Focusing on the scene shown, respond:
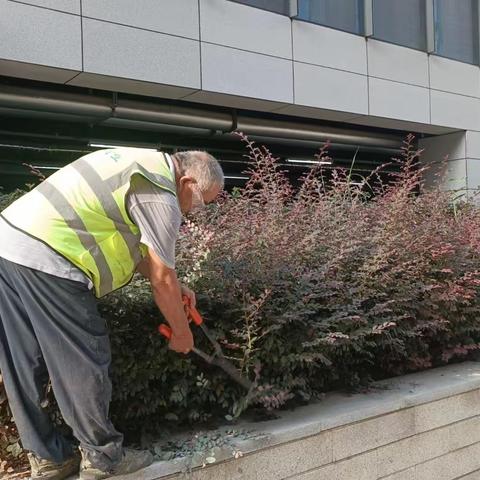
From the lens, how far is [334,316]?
10.2 feet

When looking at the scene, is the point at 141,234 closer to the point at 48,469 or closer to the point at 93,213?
the point at 93,213

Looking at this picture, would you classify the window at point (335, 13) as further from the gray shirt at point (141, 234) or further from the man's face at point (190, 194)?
the gray shirt at point (141, 234)

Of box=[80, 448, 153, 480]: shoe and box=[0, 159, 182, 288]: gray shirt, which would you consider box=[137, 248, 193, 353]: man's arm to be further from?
box=[80, 448, 153, 480]: shoe

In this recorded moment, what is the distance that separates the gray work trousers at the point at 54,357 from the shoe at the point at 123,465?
0.03m

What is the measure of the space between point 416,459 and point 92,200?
2479 mm

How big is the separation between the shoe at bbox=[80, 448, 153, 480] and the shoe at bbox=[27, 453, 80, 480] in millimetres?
77

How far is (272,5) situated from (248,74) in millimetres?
1486

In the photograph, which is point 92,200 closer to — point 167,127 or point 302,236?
point 302,236

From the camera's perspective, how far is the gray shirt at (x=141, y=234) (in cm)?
213

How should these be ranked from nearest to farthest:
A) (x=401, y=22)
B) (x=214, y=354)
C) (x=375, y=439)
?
(x=214, y=354) → (x=375, y=439) → (x=401, y=22)

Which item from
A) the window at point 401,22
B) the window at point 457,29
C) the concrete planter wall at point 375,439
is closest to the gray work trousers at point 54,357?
the concrete planter wall at point 375,439

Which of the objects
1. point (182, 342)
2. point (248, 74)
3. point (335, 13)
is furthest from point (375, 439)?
point (335, 13)

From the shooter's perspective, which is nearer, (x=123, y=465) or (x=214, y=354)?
(x=123, y=465)

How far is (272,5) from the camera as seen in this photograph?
1057 cm
